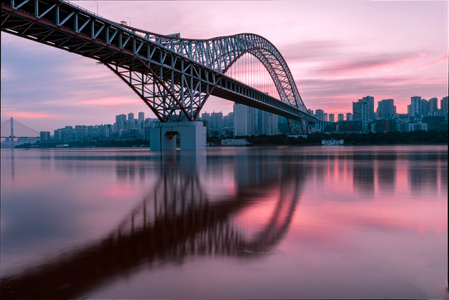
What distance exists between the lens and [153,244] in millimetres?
5695

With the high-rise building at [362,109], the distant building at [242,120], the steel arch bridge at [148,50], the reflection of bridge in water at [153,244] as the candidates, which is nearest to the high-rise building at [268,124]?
the distant building at [242,120]

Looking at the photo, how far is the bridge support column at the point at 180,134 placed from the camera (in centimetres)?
5159

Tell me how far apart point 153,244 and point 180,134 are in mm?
47167

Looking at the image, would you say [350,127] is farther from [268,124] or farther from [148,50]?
[148,50]

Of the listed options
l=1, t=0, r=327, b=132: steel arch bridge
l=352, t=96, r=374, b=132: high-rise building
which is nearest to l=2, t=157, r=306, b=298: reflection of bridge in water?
l=1, t=0, r=327, b=132: steel arch bridge

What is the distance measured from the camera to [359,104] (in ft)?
534

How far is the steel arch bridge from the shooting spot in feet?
90.3

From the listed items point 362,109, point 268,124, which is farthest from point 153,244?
point 268,124

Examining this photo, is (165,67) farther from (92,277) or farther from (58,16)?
(92,277)

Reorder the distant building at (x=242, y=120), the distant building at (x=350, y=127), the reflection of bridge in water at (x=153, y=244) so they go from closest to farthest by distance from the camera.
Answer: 1. the reflection of bridge in water at (x=153, y=244)
2. the distant building at (x=350, y=127)
3. the distant building at (x=242, y=120)

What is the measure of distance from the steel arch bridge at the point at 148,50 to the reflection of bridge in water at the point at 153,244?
22647 mm

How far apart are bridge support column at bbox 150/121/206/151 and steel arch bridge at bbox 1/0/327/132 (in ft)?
3.94

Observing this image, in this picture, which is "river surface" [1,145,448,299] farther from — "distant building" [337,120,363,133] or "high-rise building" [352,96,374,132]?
"high-rise building" [352,96,374,132]

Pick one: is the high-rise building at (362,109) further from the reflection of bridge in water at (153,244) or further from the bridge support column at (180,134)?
the reflection of bridge in water at (153,244)
